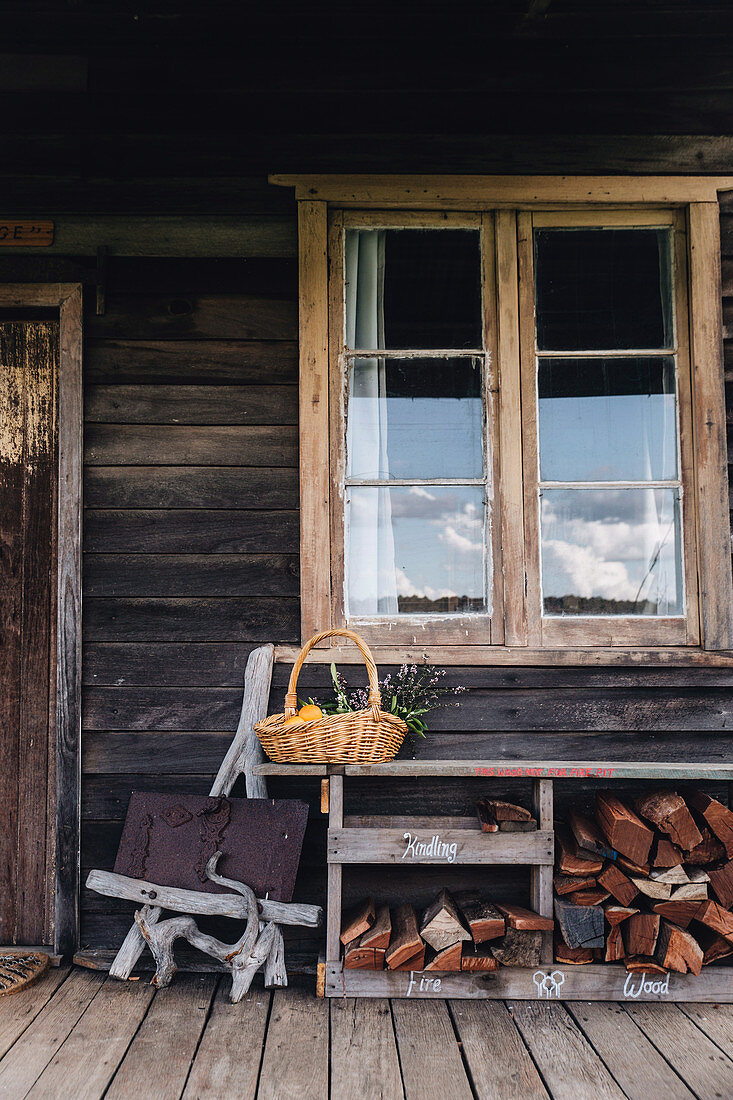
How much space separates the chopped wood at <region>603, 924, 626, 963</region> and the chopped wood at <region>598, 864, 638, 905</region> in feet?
0.30

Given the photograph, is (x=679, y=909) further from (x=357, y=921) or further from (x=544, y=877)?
(x=357, y=921)

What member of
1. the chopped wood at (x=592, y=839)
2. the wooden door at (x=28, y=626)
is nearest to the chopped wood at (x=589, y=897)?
the chopped wood at (x=592, y=839)

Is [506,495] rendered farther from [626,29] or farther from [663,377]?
[626,29]

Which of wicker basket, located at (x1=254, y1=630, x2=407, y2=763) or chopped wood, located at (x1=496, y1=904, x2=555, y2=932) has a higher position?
wicker basket, located at (x1=254, y1=630, x2=407, y2=763)


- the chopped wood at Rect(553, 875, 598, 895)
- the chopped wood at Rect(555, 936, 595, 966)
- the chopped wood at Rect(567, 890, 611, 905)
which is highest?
the chopped wood at Rect(553, 875, 598, 895)

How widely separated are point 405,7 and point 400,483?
5.14ft

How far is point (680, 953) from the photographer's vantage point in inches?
88.5

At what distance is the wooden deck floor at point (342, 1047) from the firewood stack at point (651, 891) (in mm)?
169

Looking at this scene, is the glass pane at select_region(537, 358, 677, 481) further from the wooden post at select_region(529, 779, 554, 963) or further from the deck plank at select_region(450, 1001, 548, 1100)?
the deck plank at select_region(450, 1001, 548, 1100)

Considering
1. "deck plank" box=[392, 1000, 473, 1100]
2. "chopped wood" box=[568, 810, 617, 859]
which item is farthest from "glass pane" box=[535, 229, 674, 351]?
"deck plank" box=[392, 1000, 473, 1100]

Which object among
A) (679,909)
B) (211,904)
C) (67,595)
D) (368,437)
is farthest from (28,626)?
(679,909)

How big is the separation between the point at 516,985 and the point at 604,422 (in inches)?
73.8

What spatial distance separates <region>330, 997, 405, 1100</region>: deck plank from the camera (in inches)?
73.2

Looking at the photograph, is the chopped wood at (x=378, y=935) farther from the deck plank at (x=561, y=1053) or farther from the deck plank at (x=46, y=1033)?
the deck plank at (x=46, y=1033)
